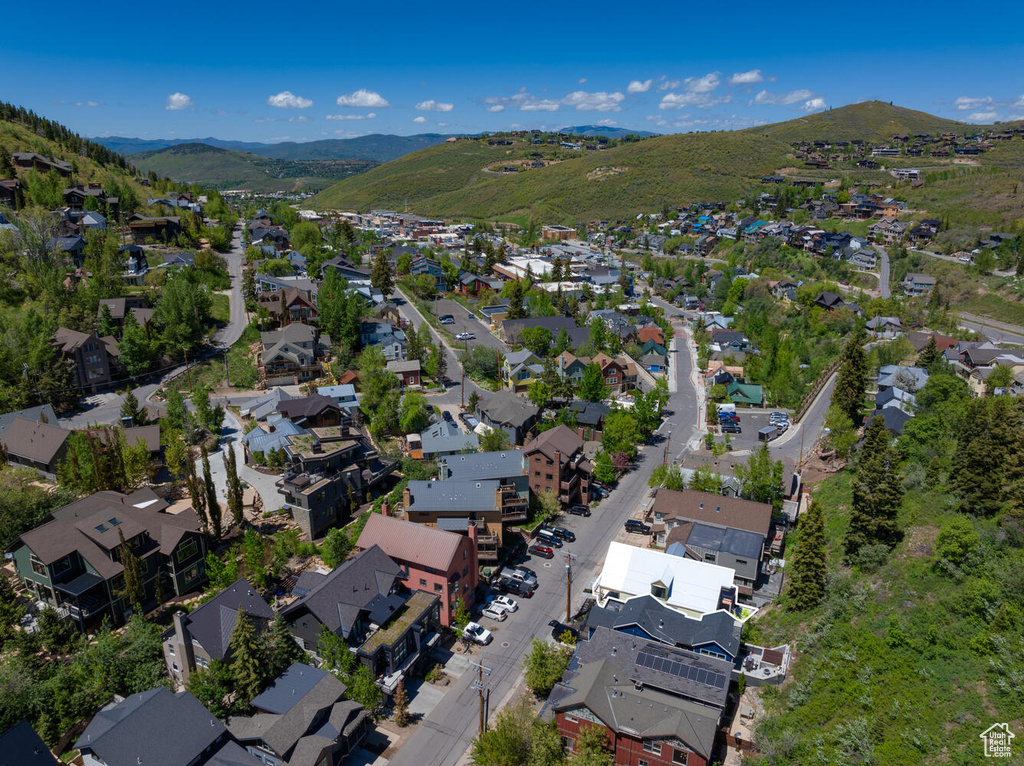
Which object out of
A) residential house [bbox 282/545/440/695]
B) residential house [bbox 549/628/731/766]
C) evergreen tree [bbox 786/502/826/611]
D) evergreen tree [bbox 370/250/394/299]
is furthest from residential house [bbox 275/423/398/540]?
evergreen tree [bbox 370/250/394/299]

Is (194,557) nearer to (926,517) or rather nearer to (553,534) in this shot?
(553,534)

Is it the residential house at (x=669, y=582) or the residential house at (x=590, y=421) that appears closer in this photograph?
the residential house at (x=669, y=582)

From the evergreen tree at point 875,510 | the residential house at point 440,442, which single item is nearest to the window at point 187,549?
the residential house at point 440,442

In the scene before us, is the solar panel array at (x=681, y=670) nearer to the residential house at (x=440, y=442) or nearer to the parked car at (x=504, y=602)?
the parked car at (x=504, y=602)

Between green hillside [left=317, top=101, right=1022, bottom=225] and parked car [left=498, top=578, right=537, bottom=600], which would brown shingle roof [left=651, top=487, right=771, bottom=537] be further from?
green hillside [left=317, top=101, right=1022, bottom=225]

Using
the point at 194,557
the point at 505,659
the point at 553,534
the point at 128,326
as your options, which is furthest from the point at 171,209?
the point at 505,659

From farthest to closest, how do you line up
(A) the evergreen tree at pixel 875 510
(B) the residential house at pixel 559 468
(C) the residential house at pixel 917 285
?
1. (C) the residential house at pixel 917 285
2. (B) the residential house at pixel 559 468
3. (A) the evergreen tree at pixel 875 510

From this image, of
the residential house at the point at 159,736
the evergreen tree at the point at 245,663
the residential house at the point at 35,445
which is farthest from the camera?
the residential house at the point at 35,445
